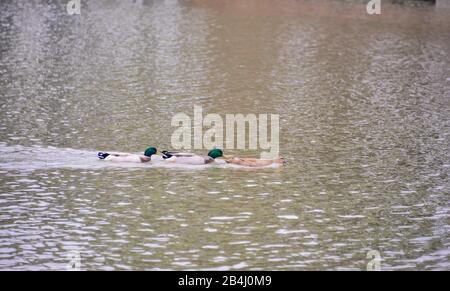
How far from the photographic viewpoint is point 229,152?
19.9 m

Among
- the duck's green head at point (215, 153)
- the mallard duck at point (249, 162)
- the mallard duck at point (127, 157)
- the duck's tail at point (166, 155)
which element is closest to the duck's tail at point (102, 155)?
the mallard duck at point (127, 157)

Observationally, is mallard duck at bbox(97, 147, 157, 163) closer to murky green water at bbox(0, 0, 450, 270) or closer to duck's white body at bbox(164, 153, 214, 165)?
murky green water at bbox(0, 0, 450, 270)

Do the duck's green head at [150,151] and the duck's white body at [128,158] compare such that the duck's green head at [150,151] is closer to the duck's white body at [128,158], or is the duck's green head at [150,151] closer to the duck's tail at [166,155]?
the duck's white body at [128,158]

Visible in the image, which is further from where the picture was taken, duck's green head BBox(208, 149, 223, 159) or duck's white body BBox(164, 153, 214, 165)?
duck's green head BBox(208, 149, 223, 159)

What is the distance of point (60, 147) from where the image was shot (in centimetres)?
1981

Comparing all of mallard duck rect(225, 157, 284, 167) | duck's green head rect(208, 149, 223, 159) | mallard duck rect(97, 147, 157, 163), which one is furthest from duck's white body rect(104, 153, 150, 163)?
mallard duck rect(225, 157, 284, 167)

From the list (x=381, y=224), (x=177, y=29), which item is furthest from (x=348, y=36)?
(x=381, y=224)

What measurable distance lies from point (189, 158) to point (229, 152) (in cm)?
135

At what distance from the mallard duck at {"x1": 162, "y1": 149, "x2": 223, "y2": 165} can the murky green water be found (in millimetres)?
321

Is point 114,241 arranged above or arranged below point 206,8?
below

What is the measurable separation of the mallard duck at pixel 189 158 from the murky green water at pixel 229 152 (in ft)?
1.05

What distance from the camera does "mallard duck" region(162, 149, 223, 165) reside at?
1873cm
